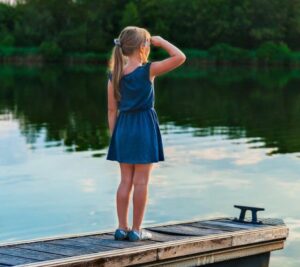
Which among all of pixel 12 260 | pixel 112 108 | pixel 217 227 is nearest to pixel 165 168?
pixel 217 227

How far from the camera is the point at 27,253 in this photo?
6500mm

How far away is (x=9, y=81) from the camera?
157 feet

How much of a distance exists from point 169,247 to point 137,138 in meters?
0.87

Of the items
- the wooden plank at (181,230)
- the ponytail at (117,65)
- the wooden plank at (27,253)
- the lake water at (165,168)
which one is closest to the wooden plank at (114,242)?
the wooden plank at (181,230)

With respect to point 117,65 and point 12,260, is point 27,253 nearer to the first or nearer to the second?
point 12,260

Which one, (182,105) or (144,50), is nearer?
(144,50)

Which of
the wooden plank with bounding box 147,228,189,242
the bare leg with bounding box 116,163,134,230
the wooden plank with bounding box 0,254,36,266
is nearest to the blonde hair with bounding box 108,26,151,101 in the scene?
the bare leg with bounding box 116,163,134,230

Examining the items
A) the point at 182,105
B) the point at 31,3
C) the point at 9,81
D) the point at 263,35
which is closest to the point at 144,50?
the point at 182,105

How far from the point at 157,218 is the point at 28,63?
78.1 m

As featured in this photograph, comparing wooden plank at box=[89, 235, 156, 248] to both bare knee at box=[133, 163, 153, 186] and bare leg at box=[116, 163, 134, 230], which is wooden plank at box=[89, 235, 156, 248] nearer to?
bare leg at box=[116, 163, 134, 230]

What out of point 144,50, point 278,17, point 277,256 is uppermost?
point 278,17

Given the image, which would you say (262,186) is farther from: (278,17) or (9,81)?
(278,17)

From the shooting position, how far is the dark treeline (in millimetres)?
88438

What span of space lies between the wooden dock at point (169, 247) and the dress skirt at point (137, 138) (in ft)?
2.21
